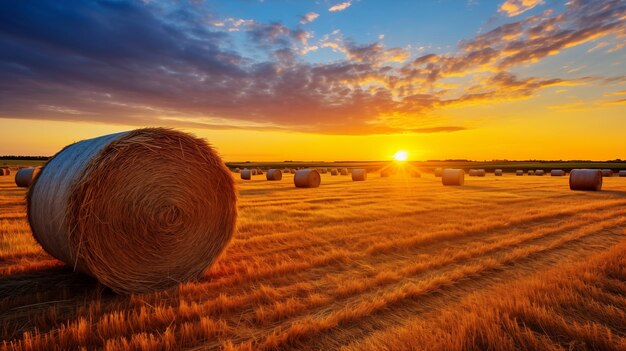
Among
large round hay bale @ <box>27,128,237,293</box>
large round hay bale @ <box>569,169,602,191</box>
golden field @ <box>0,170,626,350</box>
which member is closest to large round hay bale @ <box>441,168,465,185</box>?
large round hay bale @ <box>569,169,602,191</box>

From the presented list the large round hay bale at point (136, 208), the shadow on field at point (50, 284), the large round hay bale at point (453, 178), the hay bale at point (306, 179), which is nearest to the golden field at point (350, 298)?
the shadow on field at point (50, 284)

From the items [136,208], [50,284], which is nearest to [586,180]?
[136,208]

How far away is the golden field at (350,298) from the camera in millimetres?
4070

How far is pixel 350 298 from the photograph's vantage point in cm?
552

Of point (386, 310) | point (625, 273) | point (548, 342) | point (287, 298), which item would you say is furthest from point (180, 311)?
point (625, 273)

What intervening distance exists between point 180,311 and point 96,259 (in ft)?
5.85

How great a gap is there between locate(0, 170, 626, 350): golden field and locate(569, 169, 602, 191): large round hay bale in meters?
19.0

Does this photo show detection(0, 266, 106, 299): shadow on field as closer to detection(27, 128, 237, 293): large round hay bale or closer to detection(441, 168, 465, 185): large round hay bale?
detection(27, 128, 237, 293): large round hay bale

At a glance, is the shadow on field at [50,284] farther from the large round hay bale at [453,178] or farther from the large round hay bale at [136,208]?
the large round hay bale at [453,178]

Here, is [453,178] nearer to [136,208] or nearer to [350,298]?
[350,298]

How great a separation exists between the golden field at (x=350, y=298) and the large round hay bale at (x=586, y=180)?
62.4 ft

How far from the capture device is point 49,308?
4898 millimetres

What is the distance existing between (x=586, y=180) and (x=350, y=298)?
26.9 metres

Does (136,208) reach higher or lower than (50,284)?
higher
